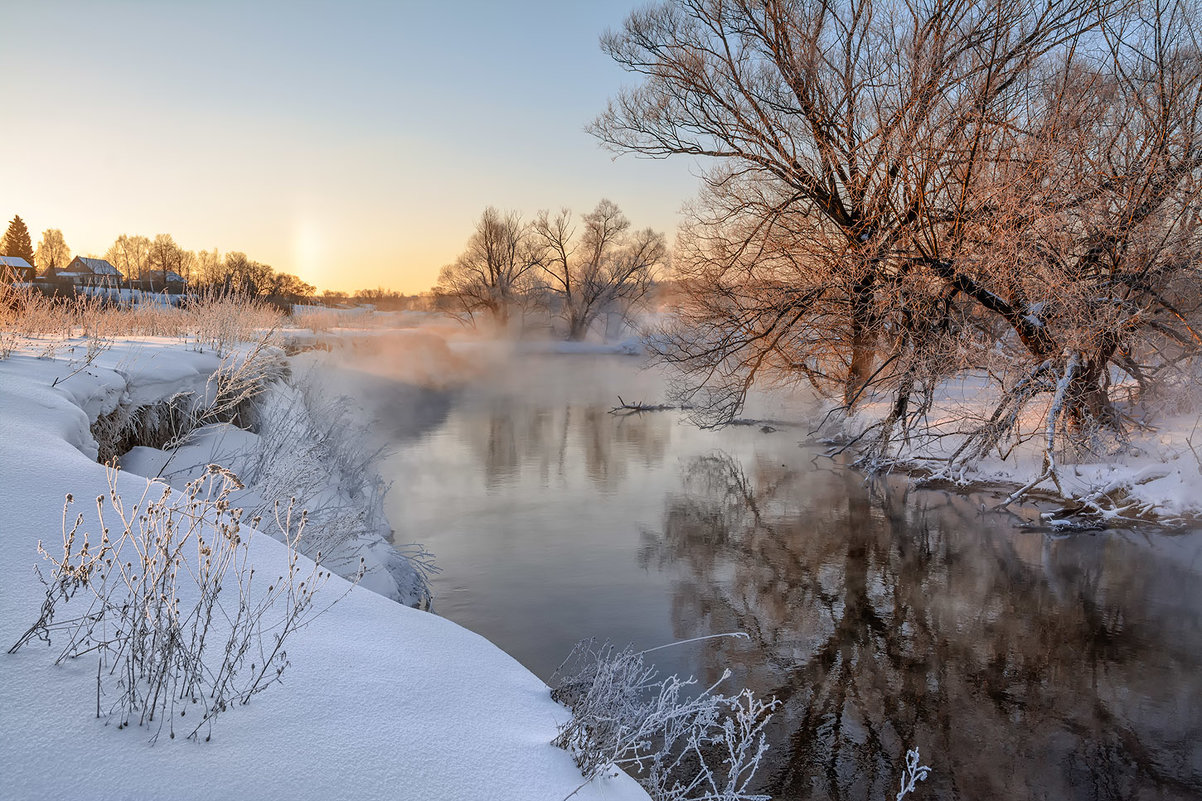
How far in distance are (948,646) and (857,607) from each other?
1.11 m

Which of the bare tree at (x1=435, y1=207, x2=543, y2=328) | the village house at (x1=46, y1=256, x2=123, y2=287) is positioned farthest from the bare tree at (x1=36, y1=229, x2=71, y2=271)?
the bare tree at (x1=435, y1=207, x2=543, y2=328)

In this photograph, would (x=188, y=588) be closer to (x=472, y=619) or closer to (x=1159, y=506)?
(x=472, y=619)

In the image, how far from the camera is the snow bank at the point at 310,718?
2236 mm

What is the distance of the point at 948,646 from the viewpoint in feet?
23.9

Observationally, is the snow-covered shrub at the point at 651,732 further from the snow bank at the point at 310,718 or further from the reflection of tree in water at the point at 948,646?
the reflection of tree in water at the point at 948,646

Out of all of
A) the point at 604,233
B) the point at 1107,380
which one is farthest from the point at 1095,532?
the point at 604,233

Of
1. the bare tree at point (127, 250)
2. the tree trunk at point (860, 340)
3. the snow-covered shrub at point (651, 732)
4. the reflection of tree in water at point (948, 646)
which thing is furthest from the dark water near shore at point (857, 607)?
the bare tree at point (127, 250)

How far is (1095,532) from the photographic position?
1090cm

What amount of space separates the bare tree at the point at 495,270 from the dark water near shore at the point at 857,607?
41.1m

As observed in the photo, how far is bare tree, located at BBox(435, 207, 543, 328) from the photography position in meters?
55.6

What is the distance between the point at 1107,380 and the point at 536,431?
12.6m

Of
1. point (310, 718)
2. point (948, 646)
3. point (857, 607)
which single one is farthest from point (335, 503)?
point (948, 646)

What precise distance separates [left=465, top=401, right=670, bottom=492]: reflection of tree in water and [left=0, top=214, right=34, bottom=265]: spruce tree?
75324 millimetres

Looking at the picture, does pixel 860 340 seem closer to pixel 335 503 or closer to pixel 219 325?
pixel 335 503
